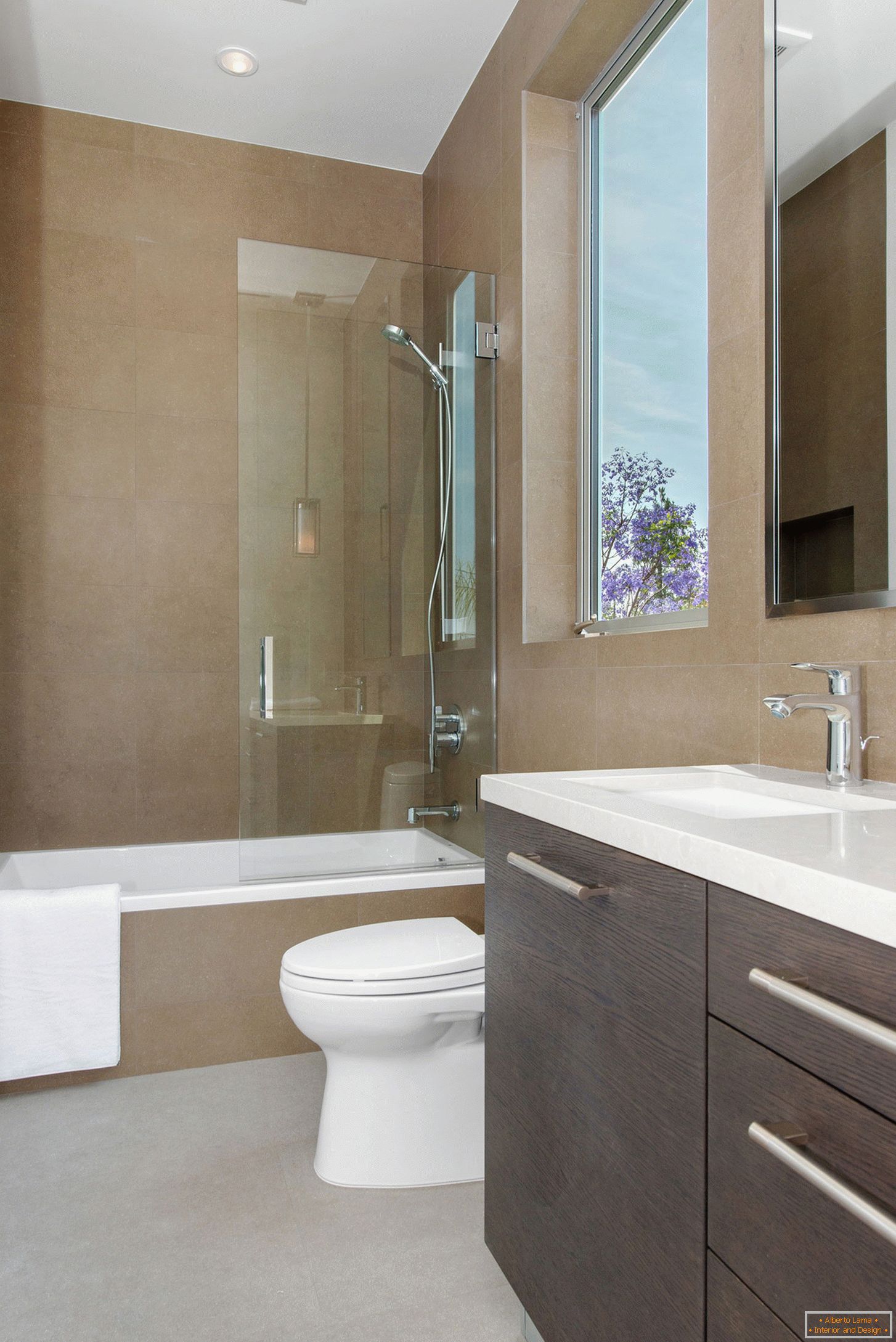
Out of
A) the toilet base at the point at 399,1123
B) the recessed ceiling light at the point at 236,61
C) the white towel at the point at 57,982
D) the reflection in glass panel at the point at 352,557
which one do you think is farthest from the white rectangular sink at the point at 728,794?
the recessed ceiling light at the point at 236,61

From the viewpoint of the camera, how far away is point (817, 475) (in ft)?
4.49

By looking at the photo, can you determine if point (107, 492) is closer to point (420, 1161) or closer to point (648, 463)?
point (648, 463)

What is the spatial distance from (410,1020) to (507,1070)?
48 cm

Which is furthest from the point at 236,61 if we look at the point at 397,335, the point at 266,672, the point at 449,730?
the point at 449,730

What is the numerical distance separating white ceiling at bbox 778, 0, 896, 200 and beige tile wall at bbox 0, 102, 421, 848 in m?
2.16

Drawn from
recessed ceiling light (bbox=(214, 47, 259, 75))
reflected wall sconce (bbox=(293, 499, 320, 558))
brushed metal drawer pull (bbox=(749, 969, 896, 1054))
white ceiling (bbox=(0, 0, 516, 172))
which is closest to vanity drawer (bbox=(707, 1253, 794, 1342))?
brushed metal drawer pull (bbox=(749, 969, 896, 1054))

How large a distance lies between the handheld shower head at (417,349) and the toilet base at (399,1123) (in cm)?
171

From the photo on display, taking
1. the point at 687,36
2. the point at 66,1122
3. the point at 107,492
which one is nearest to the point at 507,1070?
the point at 66,1122

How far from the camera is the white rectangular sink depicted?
1.15 m

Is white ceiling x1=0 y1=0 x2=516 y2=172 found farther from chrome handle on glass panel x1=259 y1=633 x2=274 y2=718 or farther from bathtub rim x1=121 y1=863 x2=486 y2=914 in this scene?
bathtub rim x1=121 y1=863 x2=486 y2=914

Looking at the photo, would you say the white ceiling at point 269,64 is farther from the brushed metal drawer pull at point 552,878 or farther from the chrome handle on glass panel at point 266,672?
the brushed metal drawer pull at point 552,878

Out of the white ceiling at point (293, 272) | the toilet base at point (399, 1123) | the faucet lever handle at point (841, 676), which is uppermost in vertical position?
the white ceiling at point (293, 272)

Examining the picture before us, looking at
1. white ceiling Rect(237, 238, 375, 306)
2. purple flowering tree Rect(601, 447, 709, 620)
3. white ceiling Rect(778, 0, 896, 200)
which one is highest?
white ceiling Rect(237, 238, 375, 306)

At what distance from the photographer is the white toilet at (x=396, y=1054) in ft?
5.68
